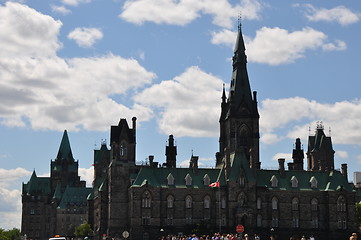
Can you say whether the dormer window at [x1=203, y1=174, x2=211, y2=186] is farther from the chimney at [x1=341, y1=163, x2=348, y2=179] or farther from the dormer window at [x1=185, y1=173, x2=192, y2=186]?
the chimney at [x1=341, y1=163, x2=348, y2=179]

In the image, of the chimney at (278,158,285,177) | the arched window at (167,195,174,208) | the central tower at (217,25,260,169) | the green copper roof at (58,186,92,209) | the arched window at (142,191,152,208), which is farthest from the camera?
the green copper roof at (58,186,92,209)

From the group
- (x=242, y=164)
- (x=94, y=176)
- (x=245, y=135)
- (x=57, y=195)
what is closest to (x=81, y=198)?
(x=57, y=195)

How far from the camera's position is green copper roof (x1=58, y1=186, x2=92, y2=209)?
640ft

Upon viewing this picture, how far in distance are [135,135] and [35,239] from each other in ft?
269

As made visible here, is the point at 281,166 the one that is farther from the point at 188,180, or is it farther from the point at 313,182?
the point at 188,180

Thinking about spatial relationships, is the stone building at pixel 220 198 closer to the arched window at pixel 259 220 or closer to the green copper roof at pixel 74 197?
the arched window at pixel 259 220

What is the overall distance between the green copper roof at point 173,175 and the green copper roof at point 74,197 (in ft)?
245

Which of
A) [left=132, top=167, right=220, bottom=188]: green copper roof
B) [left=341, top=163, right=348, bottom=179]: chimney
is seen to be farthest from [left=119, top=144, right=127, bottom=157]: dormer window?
[left=341, top=163, right=348, bottom=179]: chimney

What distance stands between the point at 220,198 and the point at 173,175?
31.3 feet

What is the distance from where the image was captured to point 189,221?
124 meters

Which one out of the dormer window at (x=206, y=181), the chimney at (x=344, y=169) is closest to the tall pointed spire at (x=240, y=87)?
the chimney at (x=344, y=169)

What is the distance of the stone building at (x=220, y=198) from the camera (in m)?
122

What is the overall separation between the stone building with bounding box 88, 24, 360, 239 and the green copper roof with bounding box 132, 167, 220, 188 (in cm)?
18

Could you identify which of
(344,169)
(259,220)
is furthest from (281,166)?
(344,169)
